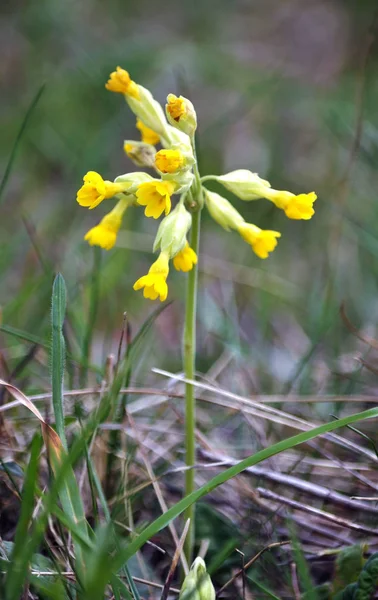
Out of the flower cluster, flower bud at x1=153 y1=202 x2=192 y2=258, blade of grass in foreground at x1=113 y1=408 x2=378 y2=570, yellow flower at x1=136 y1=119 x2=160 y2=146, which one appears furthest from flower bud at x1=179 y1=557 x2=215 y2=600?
yellow flower at x1=136 y1=119 x2=160 y2=146

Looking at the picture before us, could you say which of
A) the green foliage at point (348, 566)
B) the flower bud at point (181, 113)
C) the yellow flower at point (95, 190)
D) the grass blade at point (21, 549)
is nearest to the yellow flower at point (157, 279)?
the yellow flower at point (95, 190)

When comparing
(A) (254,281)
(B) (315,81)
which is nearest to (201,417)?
(A) (254,281)

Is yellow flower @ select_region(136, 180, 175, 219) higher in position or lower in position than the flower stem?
higher

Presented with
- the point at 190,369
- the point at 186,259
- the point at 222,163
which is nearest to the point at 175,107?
the point at 186,259

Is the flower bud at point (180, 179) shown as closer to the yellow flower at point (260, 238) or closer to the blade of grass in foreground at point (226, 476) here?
the yellow flower at point (260, 238)

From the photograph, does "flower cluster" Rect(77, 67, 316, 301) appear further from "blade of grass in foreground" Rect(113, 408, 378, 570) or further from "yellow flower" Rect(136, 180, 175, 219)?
"blade of grass in foreground" Rect(113, 408, 378, 570)

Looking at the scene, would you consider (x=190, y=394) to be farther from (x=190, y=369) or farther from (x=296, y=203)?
(x=296, y=203)
